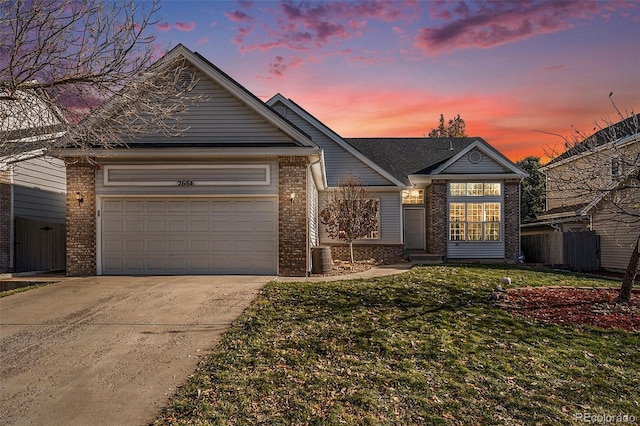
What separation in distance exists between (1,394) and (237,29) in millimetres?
10768

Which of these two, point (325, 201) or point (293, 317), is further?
point (325, 201)

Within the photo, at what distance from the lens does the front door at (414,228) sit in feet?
70.5

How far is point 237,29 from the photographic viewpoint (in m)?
12.5

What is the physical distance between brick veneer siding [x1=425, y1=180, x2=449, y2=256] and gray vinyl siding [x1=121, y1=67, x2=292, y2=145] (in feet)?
33.0

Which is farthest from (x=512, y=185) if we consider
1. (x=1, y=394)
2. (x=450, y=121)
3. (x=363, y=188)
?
(x=450, y=121)

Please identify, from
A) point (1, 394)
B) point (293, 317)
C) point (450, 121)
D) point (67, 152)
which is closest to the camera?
point (1, 394)

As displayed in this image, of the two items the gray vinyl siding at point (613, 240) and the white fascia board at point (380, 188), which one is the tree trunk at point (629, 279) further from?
the white fascia board at point (380, 188)

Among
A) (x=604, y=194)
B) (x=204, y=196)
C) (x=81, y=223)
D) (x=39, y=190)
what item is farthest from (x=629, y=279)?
(x=39, y=190)

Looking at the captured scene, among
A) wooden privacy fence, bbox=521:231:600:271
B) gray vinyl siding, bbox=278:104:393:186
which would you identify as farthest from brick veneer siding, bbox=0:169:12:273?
wooden privacy fence, bbox=521:231:600:271

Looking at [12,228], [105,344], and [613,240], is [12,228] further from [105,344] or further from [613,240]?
[613,240]

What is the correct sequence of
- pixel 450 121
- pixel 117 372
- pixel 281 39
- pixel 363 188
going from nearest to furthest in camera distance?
1. pixel 117 372
2. pixel 281 39
3. pixel 363 188
4. pixel 450 121

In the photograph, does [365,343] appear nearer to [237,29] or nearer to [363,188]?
[237,29]

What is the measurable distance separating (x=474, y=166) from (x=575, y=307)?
11581 mm

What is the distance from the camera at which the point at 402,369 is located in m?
5.91
